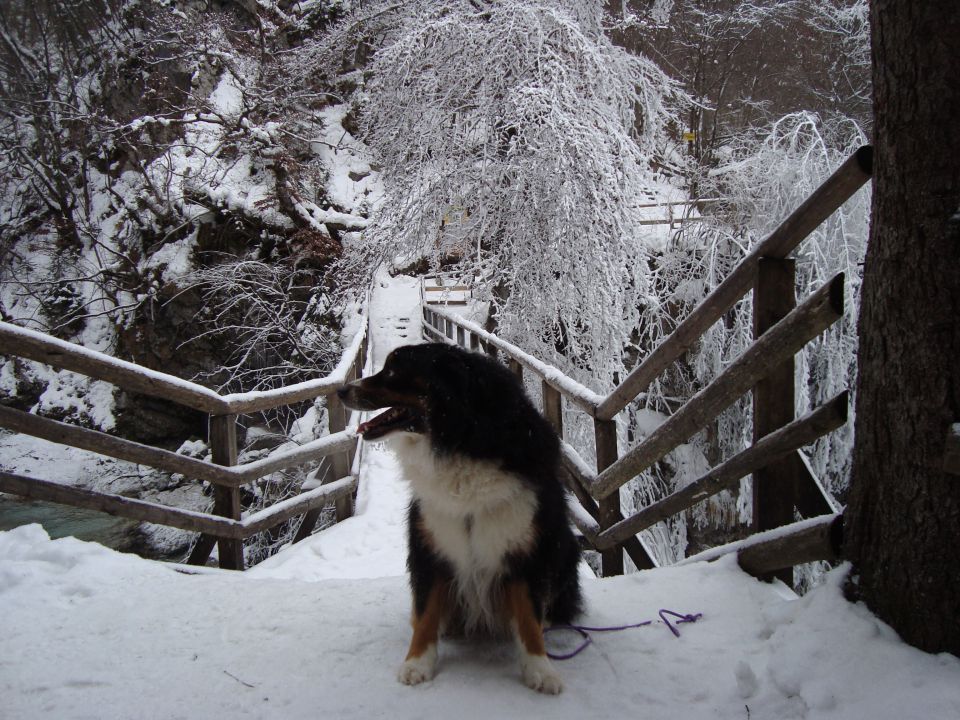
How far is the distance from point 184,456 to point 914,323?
3295mm

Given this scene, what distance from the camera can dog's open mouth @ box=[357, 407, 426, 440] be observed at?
1835 millimetres

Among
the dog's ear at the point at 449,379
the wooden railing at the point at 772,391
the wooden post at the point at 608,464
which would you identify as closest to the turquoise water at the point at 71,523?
the wooden post at the point at 608,464

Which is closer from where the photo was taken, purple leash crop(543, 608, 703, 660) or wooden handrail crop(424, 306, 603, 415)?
purple leash crop(543, 608, 703, 660)

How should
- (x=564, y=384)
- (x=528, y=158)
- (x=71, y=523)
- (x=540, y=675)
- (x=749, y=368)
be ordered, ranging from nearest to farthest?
(x=540, y=675)
(x=749, y=368)
(x=564, y=384)
(x=528, y=158)
(x=71, y=523)

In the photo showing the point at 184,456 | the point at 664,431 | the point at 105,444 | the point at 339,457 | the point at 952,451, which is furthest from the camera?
the point at 339,457

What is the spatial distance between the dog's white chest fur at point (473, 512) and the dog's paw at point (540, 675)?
0.73ft

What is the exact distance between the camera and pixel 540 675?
1.69 meters

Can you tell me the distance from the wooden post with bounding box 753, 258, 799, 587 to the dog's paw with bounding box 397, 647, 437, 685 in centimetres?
129

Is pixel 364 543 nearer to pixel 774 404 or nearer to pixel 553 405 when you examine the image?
pixel 553 405

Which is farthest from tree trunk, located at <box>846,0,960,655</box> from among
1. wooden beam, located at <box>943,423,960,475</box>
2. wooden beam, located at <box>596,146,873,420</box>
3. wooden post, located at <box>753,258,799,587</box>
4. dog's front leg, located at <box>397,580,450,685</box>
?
dog's front leg, located at <box>397,580,450,685</box>

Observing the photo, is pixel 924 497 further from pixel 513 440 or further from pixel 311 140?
pixel 311 140

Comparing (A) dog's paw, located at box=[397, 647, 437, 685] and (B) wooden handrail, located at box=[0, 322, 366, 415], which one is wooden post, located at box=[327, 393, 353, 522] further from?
(A) dog's paw, located at box=[397, 647, 437, 685]

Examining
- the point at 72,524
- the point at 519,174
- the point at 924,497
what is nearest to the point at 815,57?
the point at 519,174

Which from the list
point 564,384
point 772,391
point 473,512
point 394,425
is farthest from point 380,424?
point 564,384
